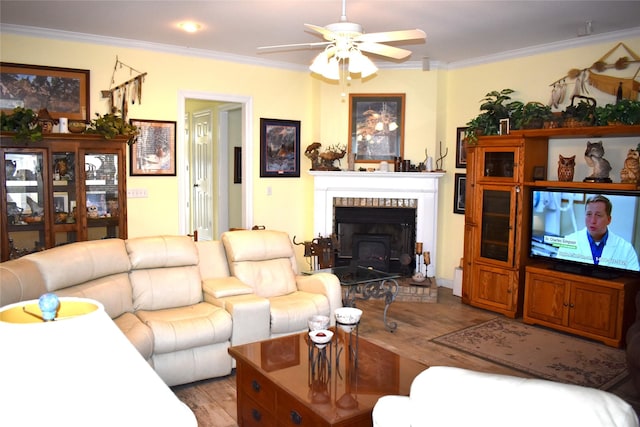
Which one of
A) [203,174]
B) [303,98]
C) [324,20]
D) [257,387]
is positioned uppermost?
[324,20]

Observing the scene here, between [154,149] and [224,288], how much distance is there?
7.76 feet

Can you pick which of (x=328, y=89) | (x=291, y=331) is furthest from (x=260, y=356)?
(x=328, y=89)

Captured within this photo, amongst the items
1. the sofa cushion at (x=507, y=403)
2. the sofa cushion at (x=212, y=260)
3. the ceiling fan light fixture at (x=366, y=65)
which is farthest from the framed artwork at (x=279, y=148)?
the sofa cushion at (x=507, y=403)

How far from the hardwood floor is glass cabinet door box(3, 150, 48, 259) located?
223 centimetres

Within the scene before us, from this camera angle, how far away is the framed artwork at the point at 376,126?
6.39 metres

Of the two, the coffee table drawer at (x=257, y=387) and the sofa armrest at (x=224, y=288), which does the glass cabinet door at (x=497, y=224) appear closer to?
the sofa armrest at (x=224, y=288)

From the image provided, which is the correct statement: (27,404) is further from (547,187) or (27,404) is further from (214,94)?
(214,94)

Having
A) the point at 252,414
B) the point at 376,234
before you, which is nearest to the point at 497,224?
the point at 376,234

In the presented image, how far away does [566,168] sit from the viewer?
16.1ft

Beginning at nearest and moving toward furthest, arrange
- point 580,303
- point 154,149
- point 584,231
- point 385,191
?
Answer: point 580,303
point 584,231
point 154,149
point 385,191

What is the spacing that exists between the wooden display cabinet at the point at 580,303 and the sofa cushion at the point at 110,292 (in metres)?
3.71

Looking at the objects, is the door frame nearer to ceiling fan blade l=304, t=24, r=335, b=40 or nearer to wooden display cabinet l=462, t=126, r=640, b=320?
wooden display cabinet l=462, t=126, r=640, b=320

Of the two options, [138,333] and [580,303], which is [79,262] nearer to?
[138,333]

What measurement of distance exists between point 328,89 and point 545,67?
2.58 m
